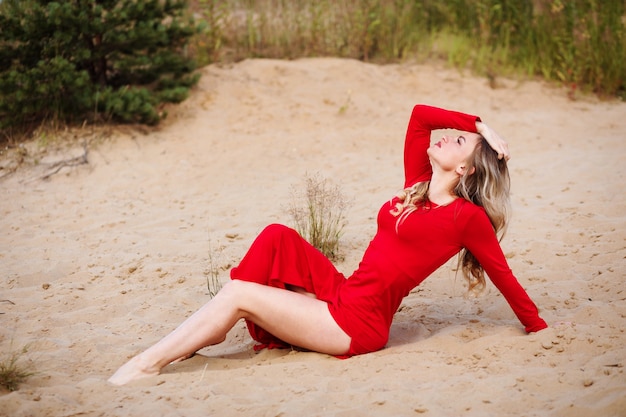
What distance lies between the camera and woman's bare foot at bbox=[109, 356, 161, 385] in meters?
3.12

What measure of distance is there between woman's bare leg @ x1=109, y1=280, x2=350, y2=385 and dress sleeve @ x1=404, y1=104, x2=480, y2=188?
2.80 feet

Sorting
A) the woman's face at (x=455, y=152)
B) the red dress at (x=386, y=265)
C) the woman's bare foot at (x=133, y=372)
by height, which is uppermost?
the woman's face at (x=455, y=152)

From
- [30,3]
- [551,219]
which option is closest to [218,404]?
[551,219]

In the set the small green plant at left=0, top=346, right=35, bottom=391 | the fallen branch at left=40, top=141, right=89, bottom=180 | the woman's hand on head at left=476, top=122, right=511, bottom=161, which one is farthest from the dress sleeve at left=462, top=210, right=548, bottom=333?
the fallen branch at left=40, top=141, right=89, bottom=180

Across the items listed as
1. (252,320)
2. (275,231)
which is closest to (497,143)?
(275,231)

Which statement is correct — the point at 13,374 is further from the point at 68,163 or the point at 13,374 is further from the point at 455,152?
the point at 68,163

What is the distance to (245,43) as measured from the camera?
855cm

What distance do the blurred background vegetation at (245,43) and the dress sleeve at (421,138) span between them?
157 inches

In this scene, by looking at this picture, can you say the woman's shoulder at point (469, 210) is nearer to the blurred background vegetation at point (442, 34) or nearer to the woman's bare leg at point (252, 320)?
the woman's bare leg at point (252, 320)

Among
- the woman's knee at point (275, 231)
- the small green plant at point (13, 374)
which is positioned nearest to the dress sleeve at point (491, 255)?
the woman's knee at point (275, 231)

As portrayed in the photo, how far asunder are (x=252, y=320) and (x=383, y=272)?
68 cm

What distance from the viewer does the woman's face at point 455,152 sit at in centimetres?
334

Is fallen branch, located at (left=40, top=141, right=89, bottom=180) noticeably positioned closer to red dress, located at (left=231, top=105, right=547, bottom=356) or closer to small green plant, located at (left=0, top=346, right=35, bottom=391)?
small green plant, located at (left=0, top=346, right=35, bottom=391)

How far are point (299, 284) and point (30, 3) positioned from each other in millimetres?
4690
